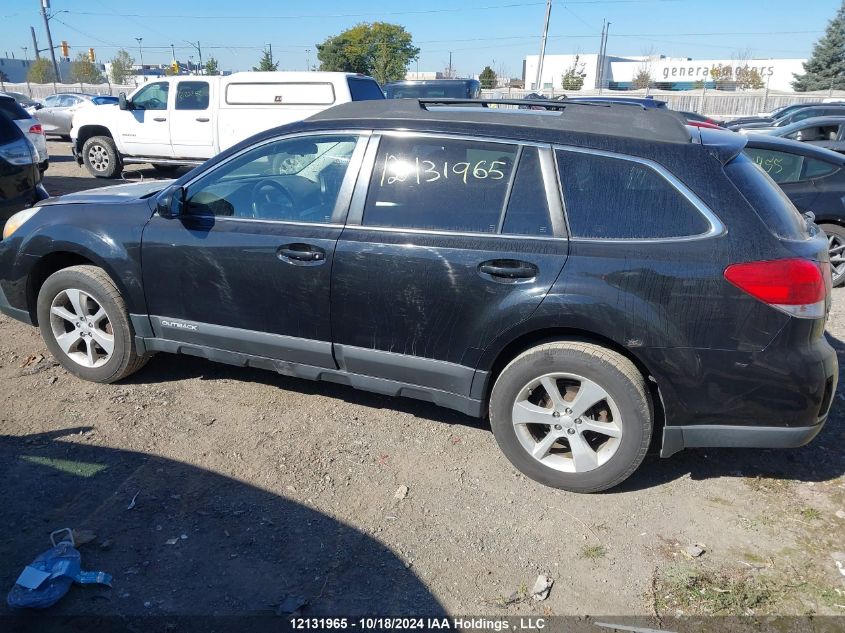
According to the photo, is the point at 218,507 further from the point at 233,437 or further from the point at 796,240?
the point at 796,240

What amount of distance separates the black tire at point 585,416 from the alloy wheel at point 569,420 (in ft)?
0.04

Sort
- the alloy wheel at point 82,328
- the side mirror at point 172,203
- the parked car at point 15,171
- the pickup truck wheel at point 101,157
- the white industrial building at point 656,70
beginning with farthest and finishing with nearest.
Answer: the white industrial building at point 656,70 < the pickup truck wheel at point 101,157 < the parked car at point 15,171 < the alloy wheel at point 82,328 < the side mirror at point 172,203

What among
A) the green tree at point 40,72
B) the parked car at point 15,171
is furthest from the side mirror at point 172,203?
the green tree at point 40,72

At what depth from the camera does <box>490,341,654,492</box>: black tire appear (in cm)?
307

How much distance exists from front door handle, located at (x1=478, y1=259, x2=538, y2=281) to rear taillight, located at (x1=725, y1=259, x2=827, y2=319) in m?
0.87

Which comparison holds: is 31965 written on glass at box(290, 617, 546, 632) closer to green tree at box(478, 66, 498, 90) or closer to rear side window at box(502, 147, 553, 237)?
rear side window at box(502, 147, 553, 237)

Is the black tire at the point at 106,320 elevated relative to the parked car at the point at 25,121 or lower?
lower

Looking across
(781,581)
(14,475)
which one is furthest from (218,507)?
(781,581)

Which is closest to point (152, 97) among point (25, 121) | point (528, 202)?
point (25, 121)

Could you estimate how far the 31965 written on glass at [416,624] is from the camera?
2.49 meters

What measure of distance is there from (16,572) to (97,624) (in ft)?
1.68

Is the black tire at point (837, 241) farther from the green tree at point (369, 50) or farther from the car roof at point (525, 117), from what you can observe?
the green tree at point (369, 50)

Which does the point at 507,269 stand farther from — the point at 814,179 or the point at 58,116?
the point at 58,116

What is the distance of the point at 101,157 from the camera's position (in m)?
13.5
